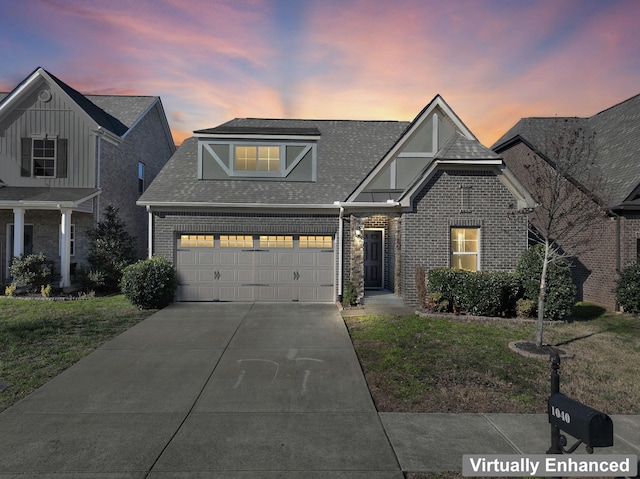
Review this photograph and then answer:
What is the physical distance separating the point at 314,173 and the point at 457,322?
795 centimetres

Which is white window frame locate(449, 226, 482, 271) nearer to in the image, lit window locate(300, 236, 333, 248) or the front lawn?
the front lawn

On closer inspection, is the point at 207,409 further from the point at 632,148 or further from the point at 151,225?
the point at 632,148

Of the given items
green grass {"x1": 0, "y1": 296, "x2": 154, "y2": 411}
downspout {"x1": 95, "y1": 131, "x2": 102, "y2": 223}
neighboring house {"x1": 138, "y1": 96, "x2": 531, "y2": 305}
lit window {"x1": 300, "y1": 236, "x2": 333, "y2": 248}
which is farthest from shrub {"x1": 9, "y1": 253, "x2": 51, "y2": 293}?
lit window {"x1": 300, "y1": 236, "x2": 333, "y2": 248}

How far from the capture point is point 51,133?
16.8 metres

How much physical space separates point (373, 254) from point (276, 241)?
4.52 metres

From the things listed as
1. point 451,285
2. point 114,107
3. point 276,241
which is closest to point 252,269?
point 276,241

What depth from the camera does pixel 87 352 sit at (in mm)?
7781

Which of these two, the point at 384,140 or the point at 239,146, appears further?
the point at 384,140

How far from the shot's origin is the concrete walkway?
157 inches

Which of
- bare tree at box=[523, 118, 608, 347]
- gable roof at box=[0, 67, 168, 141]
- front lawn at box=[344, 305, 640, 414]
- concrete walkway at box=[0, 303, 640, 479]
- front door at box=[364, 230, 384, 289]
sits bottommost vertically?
concrete walkway at box=[0, 303, 640, 479]

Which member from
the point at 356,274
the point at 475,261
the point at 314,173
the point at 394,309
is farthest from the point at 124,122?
the point at 475,261

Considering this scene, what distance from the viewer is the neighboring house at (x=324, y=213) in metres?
12.3

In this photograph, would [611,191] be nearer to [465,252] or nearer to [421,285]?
[465,252]

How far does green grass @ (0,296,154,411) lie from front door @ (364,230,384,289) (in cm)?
874
